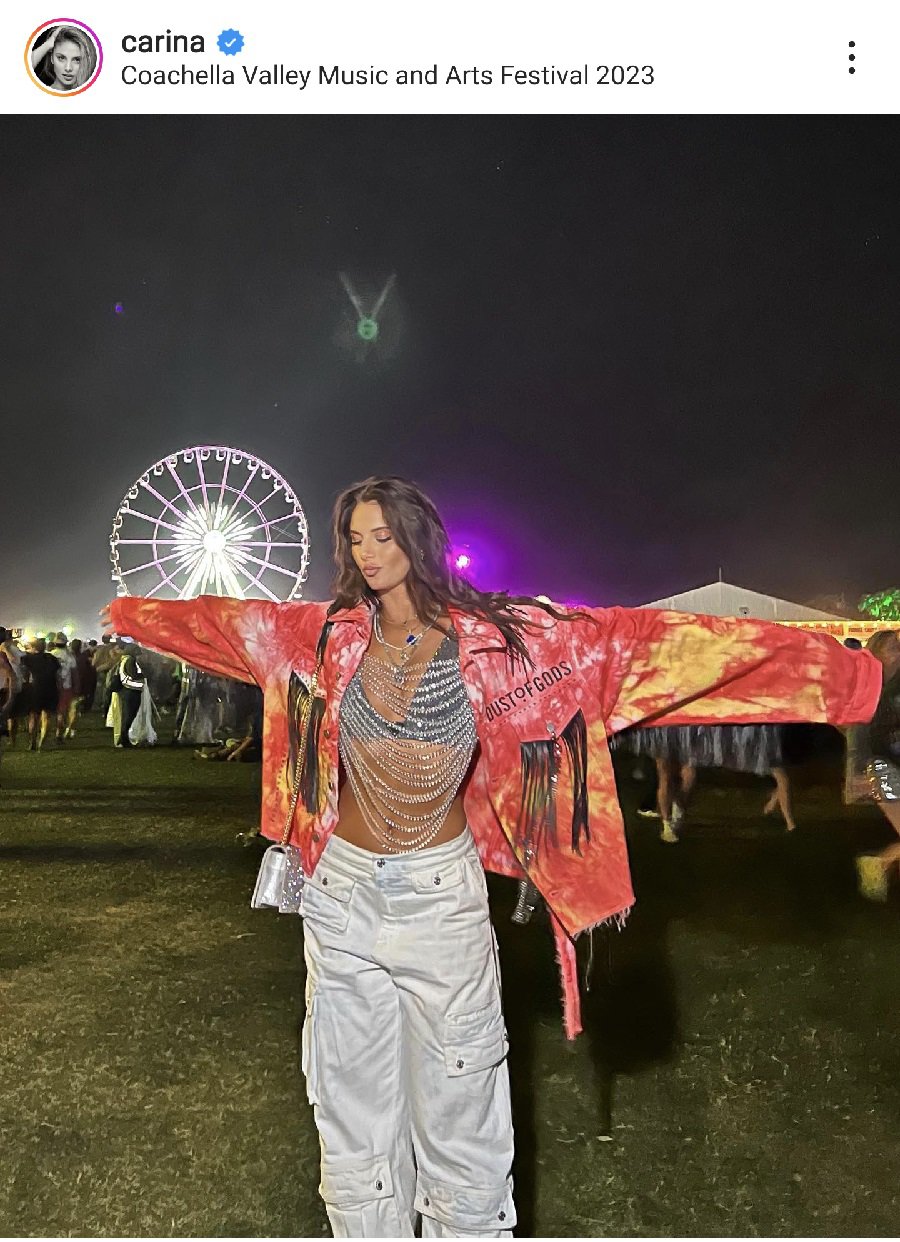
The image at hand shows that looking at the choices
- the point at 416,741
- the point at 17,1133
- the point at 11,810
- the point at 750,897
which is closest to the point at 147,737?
the point at 11,810

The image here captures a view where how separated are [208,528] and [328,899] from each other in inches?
586

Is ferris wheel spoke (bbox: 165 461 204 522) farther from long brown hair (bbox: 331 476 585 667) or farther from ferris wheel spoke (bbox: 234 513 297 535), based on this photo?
long brown hair (bbox: 331 476 585 667)

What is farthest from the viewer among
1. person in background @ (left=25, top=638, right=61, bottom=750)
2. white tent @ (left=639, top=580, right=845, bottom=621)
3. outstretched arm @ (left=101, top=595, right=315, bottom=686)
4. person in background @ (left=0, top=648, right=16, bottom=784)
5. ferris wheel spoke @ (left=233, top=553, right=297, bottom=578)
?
white tent @ (left=639, top=580, right=845, bottom=621)

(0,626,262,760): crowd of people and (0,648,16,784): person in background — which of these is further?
(0,626,262,760): crowd of people

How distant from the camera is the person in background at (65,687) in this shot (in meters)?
15.7

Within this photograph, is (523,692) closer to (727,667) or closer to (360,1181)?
(727,667)

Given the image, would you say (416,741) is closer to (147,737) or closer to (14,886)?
(14,886)

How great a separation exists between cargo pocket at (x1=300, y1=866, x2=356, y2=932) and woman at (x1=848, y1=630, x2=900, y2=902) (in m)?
2.08

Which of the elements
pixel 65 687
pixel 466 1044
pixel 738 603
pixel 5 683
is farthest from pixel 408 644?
pixel 738 603

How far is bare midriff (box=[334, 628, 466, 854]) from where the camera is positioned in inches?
99.1
